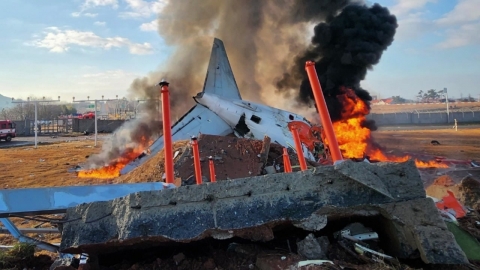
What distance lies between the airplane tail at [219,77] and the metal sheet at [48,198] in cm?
1268

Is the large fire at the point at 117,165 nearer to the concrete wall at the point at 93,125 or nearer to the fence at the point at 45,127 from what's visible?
the concrete wall at the point at 93,125

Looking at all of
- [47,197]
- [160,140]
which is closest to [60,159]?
[160,140]

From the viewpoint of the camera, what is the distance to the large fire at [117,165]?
45.4 feet

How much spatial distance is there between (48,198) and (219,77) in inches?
540

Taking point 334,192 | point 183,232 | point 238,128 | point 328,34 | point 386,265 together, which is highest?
point 328,34

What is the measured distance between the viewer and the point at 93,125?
45.6m

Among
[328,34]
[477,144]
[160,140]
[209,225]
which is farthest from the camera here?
[477,144]

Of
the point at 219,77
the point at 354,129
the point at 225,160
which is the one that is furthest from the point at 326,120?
the point at 354,129

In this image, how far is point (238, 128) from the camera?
13.8 meters

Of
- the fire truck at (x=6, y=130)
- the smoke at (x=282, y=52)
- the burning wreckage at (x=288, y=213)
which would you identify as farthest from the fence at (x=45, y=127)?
the burning wreckage at (x=288, y=213)

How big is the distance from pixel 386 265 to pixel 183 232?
1.45m

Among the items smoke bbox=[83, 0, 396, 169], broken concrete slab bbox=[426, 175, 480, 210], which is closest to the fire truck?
smoke bbox=[83, 0, 396, 169]

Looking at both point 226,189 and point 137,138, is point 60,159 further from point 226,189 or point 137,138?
point 226,189

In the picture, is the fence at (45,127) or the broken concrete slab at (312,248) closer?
the broken concrete slab at (312,248)
